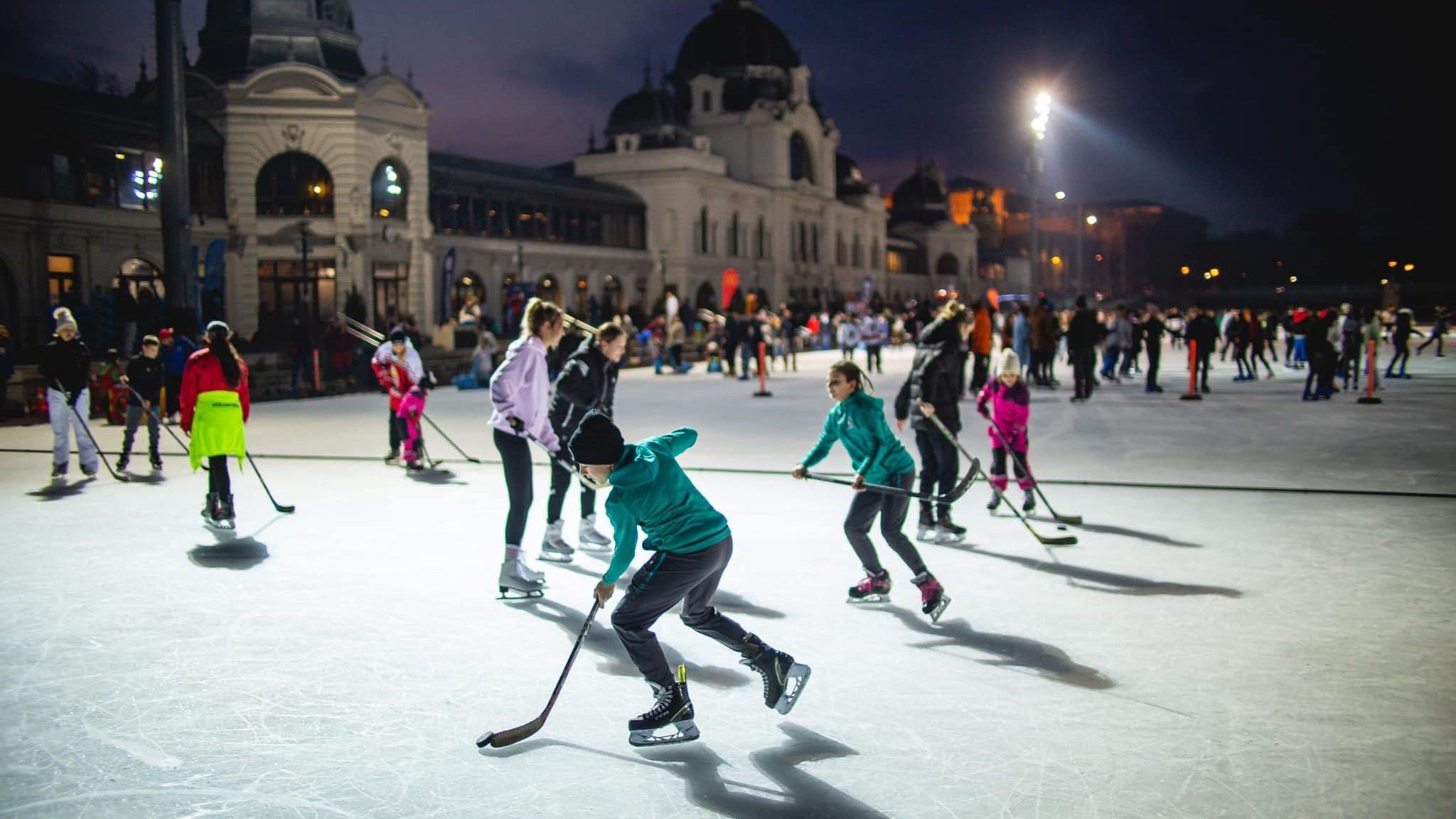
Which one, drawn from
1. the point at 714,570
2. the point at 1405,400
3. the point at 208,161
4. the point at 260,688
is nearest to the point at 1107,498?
the point at 714,570

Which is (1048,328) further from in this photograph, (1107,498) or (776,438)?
(1107,498)

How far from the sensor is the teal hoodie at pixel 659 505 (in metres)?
4.25

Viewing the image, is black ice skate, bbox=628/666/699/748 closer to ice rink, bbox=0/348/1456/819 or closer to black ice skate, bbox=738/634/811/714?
ice rink, bbox=0/348/1456/819

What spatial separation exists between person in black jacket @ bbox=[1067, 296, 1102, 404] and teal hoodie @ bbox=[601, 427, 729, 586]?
15765 millimetres

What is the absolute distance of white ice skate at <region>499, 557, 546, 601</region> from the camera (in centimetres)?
664

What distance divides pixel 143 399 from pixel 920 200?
106530 millimetres

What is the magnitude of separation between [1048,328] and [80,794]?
1961 cm

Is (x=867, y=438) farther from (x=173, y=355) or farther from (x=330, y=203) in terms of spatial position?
(x=330, y=203)

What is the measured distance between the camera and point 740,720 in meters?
4.73

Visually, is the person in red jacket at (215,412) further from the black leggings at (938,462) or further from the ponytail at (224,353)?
the black leggings at (938,462)

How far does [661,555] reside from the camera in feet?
14.7

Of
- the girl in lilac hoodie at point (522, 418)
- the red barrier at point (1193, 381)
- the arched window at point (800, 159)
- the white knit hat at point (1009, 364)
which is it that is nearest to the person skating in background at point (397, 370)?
the girl in lilac hoodie at point (522, 418)

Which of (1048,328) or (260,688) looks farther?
(1048,328)

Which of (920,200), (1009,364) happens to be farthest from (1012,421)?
(920,200)
